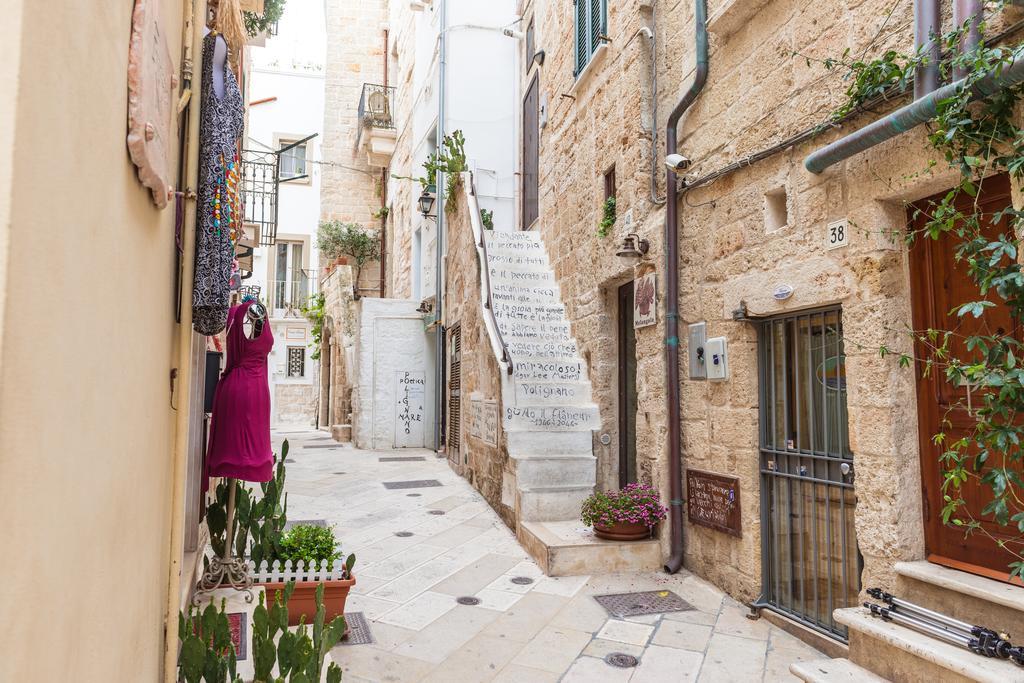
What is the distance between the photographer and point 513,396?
6.73 meters

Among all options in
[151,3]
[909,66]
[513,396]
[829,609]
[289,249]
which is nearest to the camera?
[151,3]

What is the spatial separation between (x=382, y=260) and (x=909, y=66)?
56.4 ft

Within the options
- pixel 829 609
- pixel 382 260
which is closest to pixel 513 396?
pixel 829 609

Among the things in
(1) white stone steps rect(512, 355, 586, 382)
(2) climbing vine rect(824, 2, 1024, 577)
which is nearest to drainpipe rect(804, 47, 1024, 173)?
(2) climbing vine rect(824, 2, 1024, 577)

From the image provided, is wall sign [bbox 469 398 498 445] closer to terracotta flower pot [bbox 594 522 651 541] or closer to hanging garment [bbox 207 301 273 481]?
terracotta flower pot [bbox 594 522 651 541]

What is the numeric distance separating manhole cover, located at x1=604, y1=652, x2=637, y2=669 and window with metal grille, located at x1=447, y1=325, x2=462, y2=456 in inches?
269

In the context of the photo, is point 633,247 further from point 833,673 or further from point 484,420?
point 833,673

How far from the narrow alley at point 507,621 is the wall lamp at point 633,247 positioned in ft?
7.63

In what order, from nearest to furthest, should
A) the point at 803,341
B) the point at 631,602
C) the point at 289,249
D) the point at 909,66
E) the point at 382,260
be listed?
the point at 909,66 → the point at 803,341 → the point at 631,602 → the point at 382,260 → the point at 289,249

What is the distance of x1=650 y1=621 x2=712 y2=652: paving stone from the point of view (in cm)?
387

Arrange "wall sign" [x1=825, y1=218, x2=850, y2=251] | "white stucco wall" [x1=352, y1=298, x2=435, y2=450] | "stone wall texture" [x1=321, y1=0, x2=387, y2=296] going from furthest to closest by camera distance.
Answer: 1. "stone wall texture" [x1=321, y1=0, x2=387, y2=296]
2. "white stucco wall" [x1=352, y1=298, x2=435, y2=450]
3. "wall sign" [x1=825, y1=218, x2=850, y2=251]

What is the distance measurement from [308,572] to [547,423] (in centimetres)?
312

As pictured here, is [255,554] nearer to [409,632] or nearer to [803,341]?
[409,632]

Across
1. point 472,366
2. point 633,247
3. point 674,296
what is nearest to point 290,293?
point 472,366
